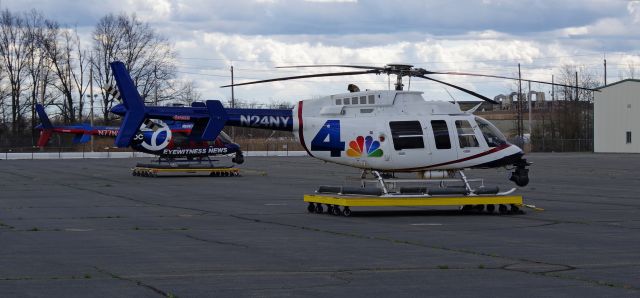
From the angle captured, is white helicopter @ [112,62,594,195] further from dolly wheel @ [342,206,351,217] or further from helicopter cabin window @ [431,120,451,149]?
dolly wheel @ [342,206,351,217]

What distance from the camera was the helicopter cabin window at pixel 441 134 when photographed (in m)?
22.2

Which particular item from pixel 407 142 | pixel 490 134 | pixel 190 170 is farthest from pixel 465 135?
pixel 190 170

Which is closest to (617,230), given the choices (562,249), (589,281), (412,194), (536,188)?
(562,249)

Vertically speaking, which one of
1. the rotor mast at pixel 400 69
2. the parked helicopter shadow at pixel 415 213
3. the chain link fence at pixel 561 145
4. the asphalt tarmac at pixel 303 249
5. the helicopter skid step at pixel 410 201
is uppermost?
the rotor mast at pixel 400 69

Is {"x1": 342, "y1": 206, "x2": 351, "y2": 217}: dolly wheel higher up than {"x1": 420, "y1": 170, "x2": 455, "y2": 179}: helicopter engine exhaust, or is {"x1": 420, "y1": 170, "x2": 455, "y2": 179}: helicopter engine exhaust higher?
{"x1": 420, "y1": 170, "x2": 455, "y2": 179}: helicopter engine exhaust

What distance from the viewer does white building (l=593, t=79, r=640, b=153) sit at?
88.2 metres

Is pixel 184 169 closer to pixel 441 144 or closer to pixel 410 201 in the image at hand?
pixel 441 144

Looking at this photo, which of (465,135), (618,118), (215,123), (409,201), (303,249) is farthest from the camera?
(618,118)

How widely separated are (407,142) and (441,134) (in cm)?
82

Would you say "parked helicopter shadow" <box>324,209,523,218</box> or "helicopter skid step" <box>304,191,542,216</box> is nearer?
"helicopter skid step" <box>304,191,542,216</box>

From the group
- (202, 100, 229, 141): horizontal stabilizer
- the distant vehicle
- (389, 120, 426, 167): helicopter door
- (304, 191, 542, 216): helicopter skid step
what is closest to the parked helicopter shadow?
(304, 191, 542, 216): helicopter skid step

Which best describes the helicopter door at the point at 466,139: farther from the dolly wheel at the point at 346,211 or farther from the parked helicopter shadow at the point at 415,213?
the dolly wheel at the point at 346,211

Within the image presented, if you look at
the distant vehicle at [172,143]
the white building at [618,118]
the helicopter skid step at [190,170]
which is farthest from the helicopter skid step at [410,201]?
the white building at [618,118]

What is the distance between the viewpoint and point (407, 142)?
72.6ft
